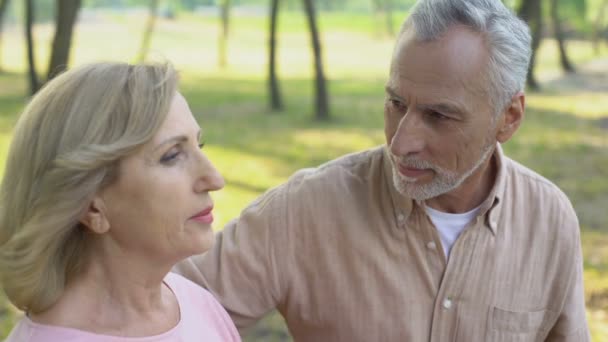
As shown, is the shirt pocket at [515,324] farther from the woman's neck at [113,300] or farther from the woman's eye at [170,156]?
the woman's eye at [170,156]

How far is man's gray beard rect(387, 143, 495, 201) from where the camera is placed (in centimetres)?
219

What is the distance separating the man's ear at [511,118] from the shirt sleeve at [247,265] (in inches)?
26.1

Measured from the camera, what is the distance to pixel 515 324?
2.32 m

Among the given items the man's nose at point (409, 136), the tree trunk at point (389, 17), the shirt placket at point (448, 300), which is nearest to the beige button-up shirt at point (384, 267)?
the shirt placket at point (448, 300)

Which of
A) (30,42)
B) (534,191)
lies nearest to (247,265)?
(534,191)

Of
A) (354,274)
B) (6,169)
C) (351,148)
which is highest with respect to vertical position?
(6,169)

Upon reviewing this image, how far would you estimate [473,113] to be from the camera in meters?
2.22

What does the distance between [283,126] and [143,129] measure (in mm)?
12179

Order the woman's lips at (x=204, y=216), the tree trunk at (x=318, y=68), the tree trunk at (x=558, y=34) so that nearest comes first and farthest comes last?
1. the woman's lips at (x=204, y=216)
2. the tree trunk at (x=318, y=68)
3. the tree trunk at (x=558, y=34)

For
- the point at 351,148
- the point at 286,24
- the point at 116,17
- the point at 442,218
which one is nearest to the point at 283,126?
the point at 351,148

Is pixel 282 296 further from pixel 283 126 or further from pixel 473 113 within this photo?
pixel 283 126

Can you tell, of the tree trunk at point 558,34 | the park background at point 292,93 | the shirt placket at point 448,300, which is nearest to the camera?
the shirt placket at point 448,300

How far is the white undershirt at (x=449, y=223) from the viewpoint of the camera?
2346mm

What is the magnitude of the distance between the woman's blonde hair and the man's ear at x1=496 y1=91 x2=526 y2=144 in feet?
3.58
